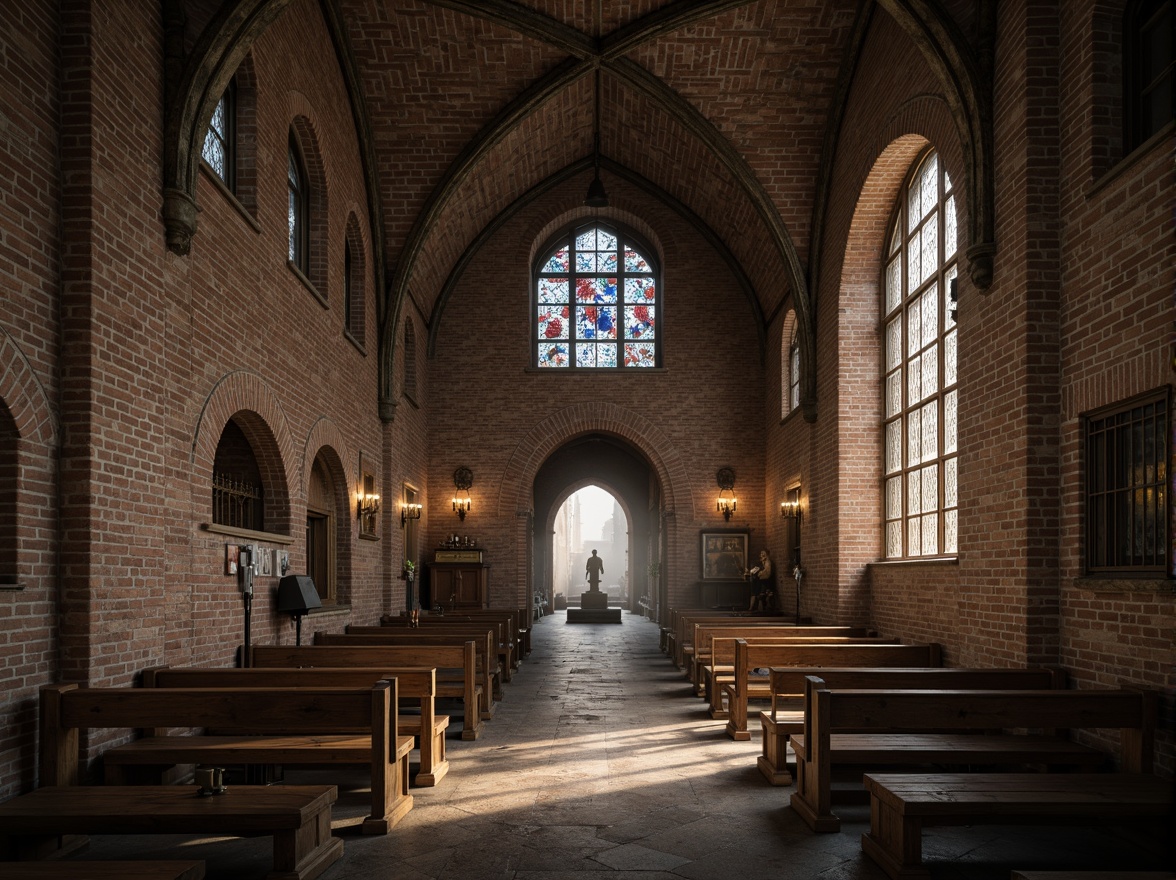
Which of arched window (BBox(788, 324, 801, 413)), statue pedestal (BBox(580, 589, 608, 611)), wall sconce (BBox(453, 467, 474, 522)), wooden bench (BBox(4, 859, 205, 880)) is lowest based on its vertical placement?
statue pedestal (BBox(580, 589, 608, 611))

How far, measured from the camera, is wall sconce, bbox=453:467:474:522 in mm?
19625

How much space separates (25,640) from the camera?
5.86 meters

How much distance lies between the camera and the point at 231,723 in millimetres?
5910

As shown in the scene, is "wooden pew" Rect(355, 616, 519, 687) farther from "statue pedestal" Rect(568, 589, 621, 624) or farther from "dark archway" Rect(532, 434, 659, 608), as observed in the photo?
"dark archway" Rect(532, 434, 659, 608)

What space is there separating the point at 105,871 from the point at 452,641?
6887mm

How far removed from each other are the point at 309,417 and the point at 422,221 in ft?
17.2

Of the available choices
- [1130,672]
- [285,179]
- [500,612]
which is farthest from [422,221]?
[1130,672]

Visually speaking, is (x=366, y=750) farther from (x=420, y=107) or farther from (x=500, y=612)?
(x=420, y=107)

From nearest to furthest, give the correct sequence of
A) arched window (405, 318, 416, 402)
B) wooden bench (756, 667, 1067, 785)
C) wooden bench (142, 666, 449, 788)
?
wooden bench (142, 666, 449, 788), wooden bench (756, 667, 1067, 785), arched window (405, 318, 416, 402)

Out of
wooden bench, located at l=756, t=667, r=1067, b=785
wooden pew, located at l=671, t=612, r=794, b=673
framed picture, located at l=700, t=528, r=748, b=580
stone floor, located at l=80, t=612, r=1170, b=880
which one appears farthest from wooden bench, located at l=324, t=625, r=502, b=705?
framed picture, located at l=700, t=528, r=748, b=580

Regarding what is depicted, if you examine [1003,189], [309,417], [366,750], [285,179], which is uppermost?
[285,179]

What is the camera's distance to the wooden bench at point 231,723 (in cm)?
584

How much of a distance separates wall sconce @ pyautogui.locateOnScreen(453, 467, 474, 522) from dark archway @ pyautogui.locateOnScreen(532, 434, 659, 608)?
938 centimetres

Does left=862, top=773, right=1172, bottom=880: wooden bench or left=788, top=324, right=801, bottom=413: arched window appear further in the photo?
left=788, top=324, right=801, bottom=413: arched window
